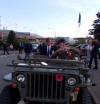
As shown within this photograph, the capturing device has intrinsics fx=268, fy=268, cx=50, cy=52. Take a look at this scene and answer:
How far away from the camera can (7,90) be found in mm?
5387

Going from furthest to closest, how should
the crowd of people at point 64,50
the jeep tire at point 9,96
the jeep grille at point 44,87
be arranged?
the crowd of people at point 64,50 < the jeep tire at point 9,96 < the jeep grille at point 44,87

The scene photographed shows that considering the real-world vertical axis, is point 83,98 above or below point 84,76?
below

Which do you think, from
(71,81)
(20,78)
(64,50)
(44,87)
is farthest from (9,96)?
(64,50)

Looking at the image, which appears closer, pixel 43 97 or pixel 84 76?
pixel 43 97

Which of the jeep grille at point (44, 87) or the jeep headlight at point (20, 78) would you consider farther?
the jeep headlight at point (20, 78)

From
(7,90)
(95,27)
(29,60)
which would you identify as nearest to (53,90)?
(7,90)

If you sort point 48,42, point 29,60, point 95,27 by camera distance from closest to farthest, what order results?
point 29,60 → point 48,42 → point 95,27

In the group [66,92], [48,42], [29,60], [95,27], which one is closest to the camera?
[66,92]

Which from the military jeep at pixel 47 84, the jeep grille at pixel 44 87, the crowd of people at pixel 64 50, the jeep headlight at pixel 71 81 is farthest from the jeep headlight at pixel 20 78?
the crowd of people at pixel 64 50

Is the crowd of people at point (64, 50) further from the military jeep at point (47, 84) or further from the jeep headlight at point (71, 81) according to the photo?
the jeep headlight at point (71, 81)

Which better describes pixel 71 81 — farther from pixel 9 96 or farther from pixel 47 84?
pixel 9 96

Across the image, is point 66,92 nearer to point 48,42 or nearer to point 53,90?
point 53,90

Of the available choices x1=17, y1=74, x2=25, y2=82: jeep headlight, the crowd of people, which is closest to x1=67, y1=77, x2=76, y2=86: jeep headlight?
x1=17, y1=74, x2=25, y2=82: jeep headlight

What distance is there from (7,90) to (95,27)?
80370 millimetres
